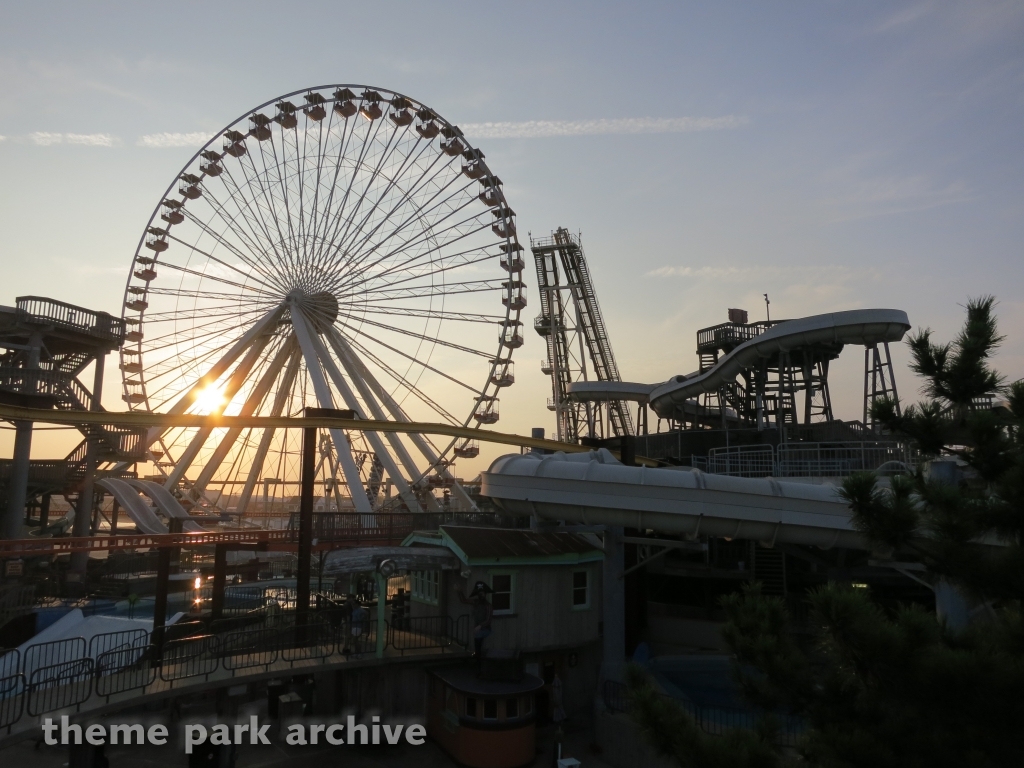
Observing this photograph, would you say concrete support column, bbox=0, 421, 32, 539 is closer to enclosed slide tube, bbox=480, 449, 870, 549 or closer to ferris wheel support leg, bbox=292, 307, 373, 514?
ferris wheel support leg, bbox=292, 307, 373, 514

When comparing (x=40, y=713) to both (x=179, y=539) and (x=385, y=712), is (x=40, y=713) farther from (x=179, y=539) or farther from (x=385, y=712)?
(x=385, y=712)

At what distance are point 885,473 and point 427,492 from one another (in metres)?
21.4

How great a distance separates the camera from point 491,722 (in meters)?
15.1

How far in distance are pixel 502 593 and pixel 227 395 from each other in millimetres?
20285

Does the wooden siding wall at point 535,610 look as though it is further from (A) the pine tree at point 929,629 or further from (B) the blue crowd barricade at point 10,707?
(A) the pine tree at point 929,629

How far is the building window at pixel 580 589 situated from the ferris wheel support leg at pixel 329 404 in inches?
395

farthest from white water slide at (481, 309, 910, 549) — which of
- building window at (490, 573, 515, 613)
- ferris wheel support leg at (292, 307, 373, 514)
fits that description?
ferris wheel support leg at (292, 307, 373, 514)

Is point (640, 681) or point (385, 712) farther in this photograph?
point (385, 712)

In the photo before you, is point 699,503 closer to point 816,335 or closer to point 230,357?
point 816,335

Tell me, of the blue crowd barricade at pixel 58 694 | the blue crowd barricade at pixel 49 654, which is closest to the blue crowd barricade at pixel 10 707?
the blue crowd barricade at pixel 58 694

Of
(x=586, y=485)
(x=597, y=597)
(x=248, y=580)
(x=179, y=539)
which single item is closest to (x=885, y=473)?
(x=586, y=485)

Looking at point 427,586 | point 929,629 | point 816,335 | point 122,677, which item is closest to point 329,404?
point 427,586

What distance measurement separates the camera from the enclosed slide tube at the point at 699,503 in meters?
15.2

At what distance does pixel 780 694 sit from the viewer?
7.80 metres
